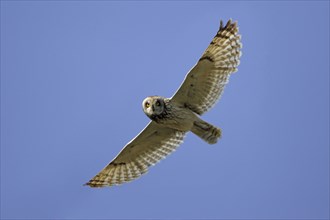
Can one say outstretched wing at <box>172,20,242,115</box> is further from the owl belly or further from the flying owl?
the owl belly

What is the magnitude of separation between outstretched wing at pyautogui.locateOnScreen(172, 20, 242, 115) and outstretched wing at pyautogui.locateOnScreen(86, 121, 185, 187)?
0.96 m

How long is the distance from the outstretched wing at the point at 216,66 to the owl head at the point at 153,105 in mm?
461

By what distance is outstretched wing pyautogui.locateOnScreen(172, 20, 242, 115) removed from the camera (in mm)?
15047

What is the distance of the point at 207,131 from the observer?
49.4ft

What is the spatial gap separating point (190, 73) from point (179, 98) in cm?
57

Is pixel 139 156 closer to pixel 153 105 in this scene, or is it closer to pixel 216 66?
pixel 153 105

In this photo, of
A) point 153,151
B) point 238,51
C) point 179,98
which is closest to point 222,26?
point 238,51

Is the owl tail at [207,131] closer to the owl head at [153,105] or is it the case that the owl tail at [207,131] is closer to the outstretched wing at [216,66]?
the outstretched wing at [216,66]

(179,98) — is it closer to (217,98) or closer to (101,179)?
(217,98)

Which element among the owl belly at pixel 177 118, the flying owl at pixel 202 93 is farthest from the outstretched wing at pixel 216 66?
the owl belly at pixel 177 118

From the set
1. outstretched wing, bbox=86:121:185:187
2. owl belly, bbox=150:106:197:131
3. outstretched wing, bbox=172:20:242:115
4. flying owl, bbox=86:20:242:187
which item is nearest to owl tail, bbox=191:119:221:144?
flying owl, bbox=86:20:242:187

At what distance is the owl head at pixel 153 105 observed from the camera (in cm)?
1467

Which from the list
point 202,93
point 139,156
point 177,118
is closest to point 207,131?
point 177,118

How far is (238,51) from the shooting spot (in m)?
15.1
